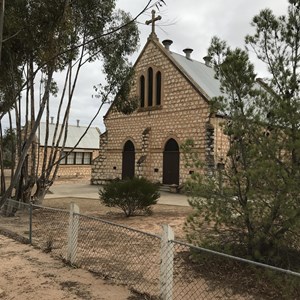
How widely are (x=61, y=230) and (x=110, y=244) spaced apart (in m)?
2.19

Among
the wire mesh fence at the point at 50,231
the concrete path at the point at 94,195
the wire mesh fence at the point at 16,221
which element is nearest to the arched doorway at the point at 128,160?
the concrete path at the point at 94,195

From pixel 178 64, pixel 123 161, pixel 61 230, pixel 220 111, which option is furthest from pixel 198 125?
pixel 220 111

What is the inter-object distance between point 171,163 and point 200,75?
616cm

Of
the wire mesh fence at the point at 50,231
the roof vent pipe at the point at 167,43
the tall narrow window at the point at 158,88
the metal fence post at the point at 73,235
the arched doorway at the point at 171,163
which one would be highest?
the roof vent pipe at the point at 167,43

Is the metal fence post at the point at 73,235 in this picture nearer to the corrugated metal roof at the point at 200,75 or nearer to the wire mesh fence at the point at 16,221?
the wire mesh fence at the point at 16,221

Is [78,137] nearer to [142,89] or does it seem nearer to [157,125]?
[142,89]

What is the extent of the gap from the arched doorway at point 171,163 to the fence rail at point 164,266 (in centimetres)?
1231

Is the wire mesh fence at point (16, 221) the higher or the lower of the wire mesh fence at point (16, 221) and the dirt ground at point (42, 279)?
the higher

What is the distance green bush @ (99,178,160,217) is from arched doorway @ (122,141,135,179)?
1200 centimetres

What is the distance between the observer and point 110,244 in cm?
770

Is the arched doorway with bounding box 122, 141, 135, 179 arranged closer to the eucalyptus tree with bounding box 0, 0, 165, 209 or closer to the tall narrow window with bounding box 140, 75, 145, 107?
the tall narrow window with bounding box 140, 75, 145, 107

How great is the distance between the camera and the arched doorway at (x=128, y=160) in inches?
942

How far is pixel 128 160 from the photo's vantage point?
2420 centimetres

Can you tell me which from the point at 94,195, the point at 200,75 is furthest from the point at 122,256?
the point at 200,75
